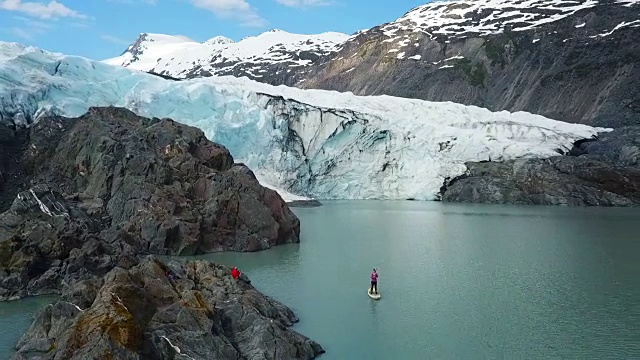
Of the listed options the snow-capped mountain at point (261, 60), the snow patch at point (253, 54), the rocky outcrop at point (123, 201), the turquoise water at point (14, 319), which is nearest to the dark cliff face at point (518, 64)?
the snow-capped mountain at point (261, 60)

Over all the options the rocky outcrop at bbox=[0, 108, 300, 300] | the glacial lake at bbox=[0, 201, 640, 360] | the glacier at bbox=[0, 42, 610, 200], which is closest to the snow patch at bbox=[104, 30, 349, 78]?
the glacier at bbox=[0, 42, 610, 200]

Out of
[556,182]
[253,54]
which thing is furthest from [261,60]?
[556,182]

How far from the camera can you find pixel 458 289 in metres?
15.6

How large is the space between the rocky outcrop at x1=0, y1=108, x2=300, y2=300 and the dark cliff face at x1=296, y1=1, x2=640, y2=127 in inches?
1533

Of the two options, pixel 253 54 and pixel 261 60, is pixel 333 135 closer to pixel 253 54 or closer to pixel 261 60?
pixel 261 60

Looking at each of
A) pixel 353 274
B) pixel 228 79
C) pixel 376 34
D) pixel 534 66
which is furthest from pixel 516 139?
pixel 376 34

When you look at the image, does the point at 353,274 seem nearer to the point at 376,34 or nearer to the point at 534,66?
the point at 534,66

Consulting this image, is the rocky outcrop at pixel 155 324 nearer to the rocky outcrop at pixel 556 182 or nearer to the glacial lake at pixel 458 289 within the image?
the glacial lake at pixel 458 289

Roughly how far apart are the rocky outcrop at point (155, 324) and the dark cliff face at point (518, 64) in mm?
47568

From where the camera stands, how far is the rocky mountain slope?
2240 inches

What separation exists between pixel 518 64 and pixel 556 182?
103 feet

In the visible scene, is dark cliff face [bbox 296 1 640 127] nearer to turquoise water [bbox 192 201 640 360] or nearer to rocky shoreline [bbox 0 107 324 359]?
turquoise water [bbox 192 201 640 360]

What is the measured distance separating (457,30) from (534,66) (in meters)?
15.0

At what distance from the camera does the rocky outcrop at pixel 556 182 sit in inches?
1513
